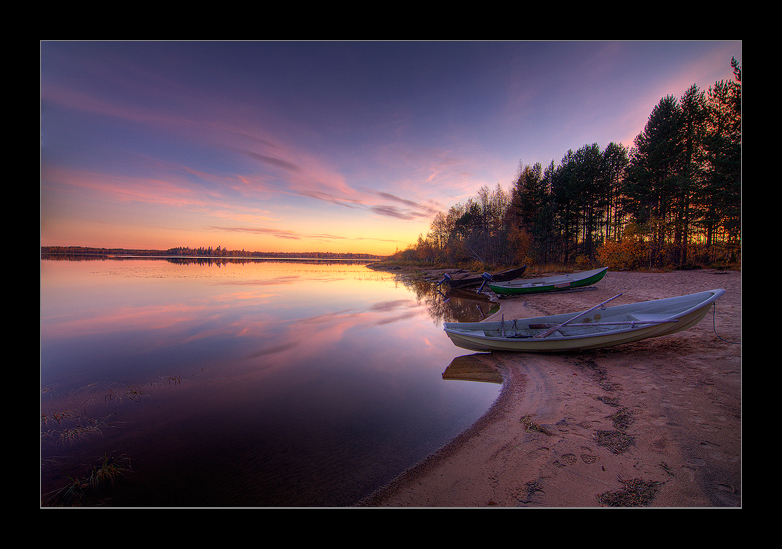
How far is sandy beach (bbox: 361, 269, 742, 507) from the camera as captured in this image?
2.75 metres

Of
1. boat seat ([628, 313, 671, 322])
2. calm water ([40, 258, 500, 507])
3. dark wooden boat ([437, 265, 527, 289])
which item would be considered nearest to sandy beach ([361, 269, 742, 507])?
calm water ([40, 258, 500, 507])

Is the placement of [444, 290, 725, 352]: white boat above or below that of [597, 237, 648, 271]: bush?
below

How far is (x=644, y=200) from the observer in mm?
25938

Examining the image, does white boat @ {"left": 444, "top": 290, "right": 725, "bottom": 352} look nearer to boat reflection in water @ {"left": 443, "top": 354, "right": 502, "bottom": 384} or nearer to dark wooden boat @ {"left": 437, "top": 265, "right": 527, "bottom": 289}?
boat reflection in water @ {"left": 443, "top": 354, "right": 502, "bottom": 384}

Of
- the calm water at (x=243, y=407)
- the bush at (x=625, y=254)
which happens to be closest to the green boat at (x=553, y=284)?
the bush at (x=625, y=254)

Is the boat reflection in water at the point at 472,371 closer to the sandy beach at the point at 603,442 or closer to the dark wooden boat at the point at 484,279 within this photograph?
the sandy beach at the point at 603,442

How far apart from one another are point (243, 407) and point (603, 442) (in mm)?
6560

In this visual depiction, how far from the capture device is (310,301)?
19.1 metres

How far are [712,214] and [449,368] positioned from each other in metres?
26.8

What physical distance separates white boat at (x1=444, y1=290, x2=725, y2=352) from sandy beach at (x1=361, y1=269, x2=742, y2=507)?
625 millimetres
